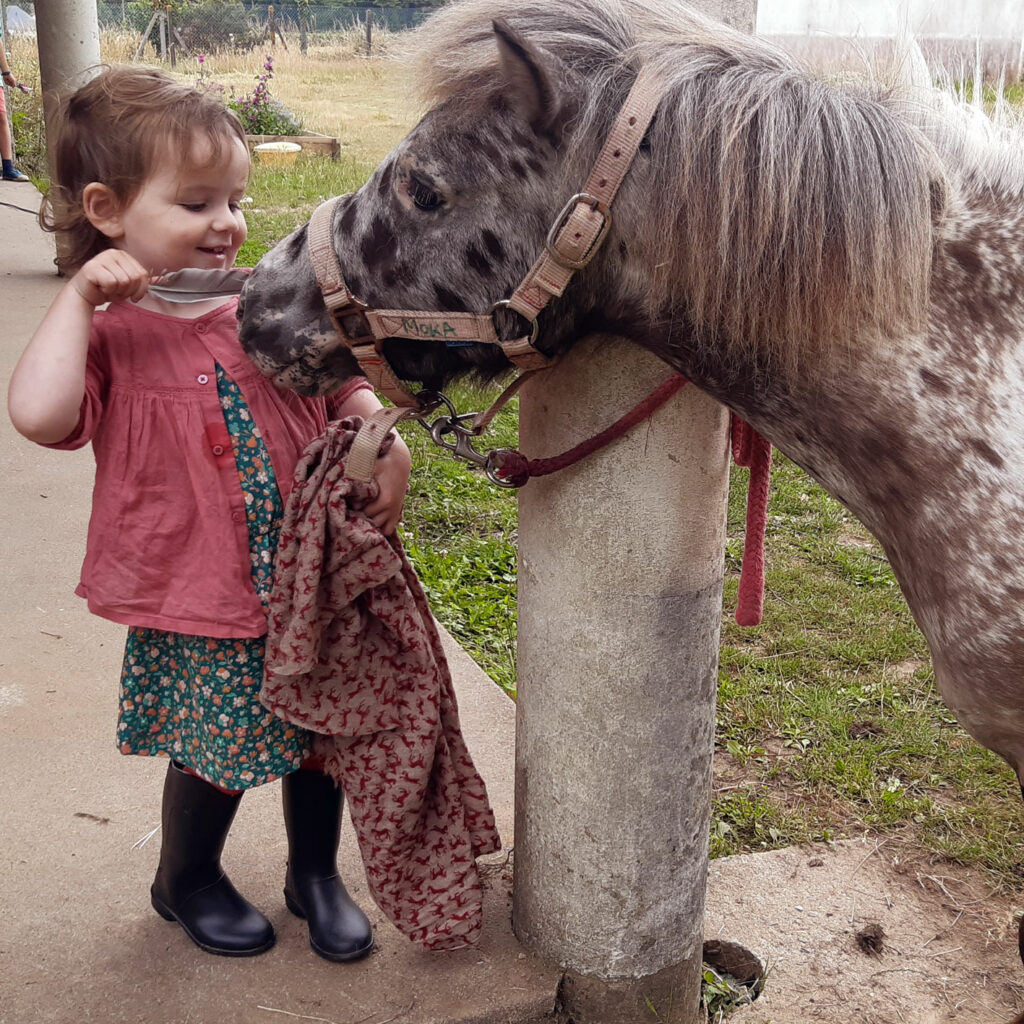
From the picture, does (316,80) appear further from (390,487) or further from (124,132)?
(390,487)

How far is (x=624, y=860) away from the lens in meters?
1.78

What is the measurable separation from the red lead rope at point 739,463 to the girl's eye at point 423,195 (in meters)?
0.35

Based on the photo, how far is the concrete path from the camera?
1.78 metres

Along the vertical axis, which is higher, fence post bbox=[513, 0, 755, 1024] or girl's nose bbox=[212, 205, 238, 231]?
girl's nose bbox=[212, 205, 238, 231]

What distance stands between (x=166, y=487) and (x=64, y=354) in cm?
25

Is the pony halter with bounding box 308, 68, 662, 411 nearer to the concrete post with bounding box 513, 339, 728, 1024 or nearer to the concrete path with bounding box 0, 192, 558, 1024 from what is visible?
the concrete post with bounding box 513, 339, 728, 1024

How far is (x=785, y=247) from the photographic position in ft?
Result: 4.06

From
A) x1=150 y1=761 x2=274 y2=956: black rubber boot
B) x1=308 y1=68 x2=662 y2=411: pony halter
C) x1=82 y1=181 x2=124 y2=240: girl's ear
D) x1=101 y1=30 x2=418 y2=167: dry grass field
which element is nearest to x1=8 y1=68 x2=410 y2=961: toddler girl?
x1=82 y1=181 x2=124 y2=240: girl's ear

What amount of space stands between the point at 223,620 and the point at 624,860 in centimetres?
74

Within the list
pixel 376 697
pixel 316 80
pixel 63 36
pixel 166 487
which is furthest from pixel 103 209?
pixel 316 80

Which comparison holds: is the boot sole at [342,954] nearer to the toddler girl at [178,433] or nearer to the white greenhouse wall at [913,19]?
the toddler girl at [178,433]

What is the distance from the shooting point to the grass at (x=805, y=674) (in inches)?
99.3

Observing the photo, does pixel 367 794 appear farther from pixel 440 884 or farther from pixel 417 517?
pixel 417 517

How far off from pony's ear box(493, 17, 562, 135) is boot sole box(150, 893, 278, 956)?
1.40 m
